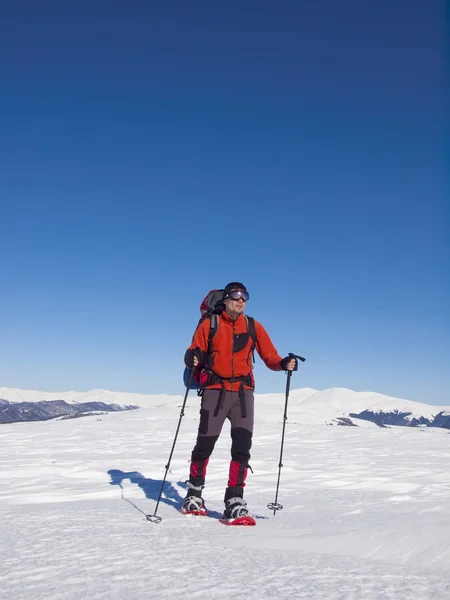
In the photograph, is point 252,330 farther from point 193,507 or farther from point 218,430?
point 193,507

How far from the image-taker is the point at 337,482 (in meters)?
7.92

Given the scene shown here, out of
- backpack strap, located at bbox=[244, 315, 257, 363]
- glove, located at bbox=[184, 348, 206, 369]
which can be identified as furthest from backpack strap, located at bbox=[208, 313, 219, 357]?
backpack strap, located at bbox=[244, 315, 257, 363]

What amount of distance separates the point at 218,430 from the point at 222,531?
1.34 meters

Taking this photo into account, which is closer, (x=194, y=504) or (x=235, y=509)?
(x=235, y=509)

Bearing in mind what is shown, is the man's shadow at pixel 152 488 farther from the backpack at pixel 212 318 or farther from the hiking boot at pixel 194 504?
the backpack at pixel 212 318

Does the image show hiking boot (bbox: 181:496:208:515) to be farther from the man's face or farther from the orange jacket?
the man's face

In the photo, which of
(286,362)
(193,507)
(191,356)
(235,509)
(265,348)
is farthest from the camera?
(265,348)

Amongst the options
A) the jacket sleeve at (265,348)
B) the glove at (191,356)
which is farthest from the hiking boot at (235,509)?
the jacket sleeve at (265,348)

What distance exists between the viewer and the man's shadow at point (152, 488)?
592 centimetres

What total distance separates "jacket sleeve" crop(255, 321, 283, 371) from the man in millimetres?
171

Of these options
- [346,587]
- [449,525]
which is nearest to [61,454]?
[449,525]

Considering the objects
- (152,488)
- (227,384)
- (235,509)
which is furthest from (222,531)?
(152,488)

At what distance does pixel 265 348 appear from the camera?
6000 millimetres

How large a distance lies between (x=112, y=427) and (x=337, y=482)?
10299 mm
